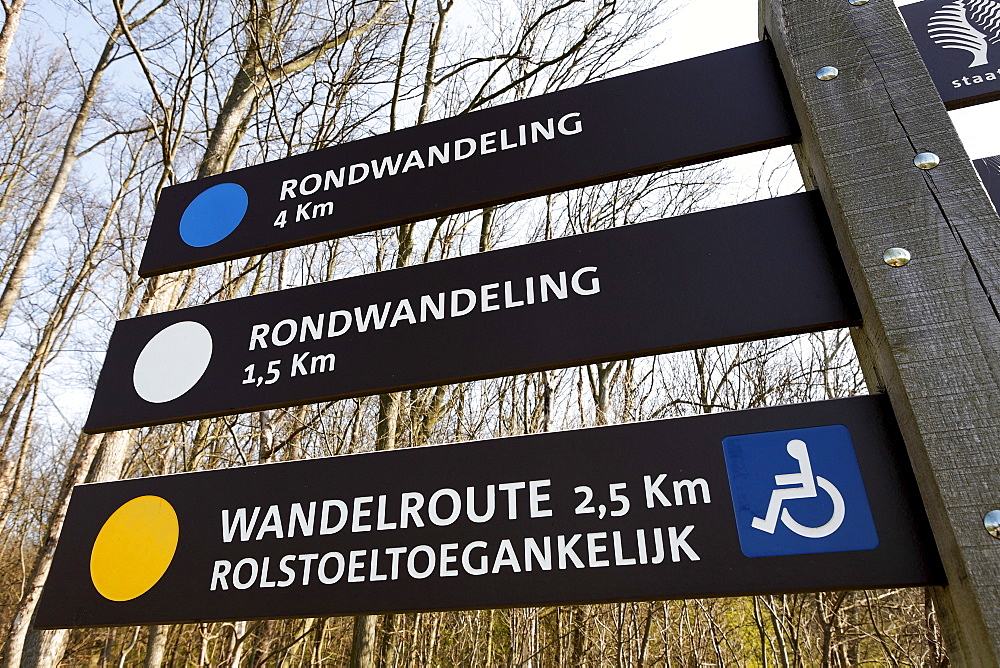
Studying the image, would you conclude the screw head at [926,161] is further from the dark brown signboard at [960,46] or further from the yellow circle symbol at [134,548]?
the yellow circle symbol at [134,548]

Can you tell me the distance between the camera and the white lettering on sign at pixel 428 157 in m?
1.69

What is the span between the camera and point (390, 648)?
6566 mm

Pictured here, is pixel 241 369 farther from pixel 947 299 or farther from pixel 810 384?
pixel 810 384

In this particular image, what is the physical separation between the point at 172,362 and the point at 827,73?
1714mm

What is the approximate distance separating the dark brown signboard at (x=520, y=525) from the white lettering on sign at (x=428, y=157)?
835 mm

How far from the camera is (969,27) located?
2.30 m

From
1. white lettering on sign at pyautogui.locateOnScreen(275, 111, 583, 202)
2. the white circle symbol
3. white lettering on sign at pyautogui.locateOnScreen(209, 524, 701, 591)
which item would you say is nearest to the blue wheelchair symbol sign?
white lettering on sign at pyautogui.locateOnScreen(209, 524, 701, 591)

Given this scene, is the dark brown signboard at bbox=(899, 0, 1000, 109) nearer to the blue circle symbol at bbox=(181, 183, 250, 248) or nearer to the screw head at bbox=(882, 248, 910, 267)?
the screw head at bbox=(882, 248, 910, 267)

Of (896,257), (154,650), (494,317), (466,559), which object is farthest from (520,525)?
(154,650)

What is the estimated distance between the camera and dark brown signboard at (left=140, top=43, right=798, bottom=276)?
1515 mm

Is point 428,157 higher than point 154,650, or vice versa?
point 428,157

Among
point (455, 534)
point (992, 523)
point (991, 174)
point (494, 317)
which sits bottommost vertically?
point (992, 523)

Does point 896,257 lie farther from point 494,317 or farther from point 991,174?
point 991,174

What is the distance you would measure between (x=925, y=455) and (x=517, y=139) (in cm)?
119
